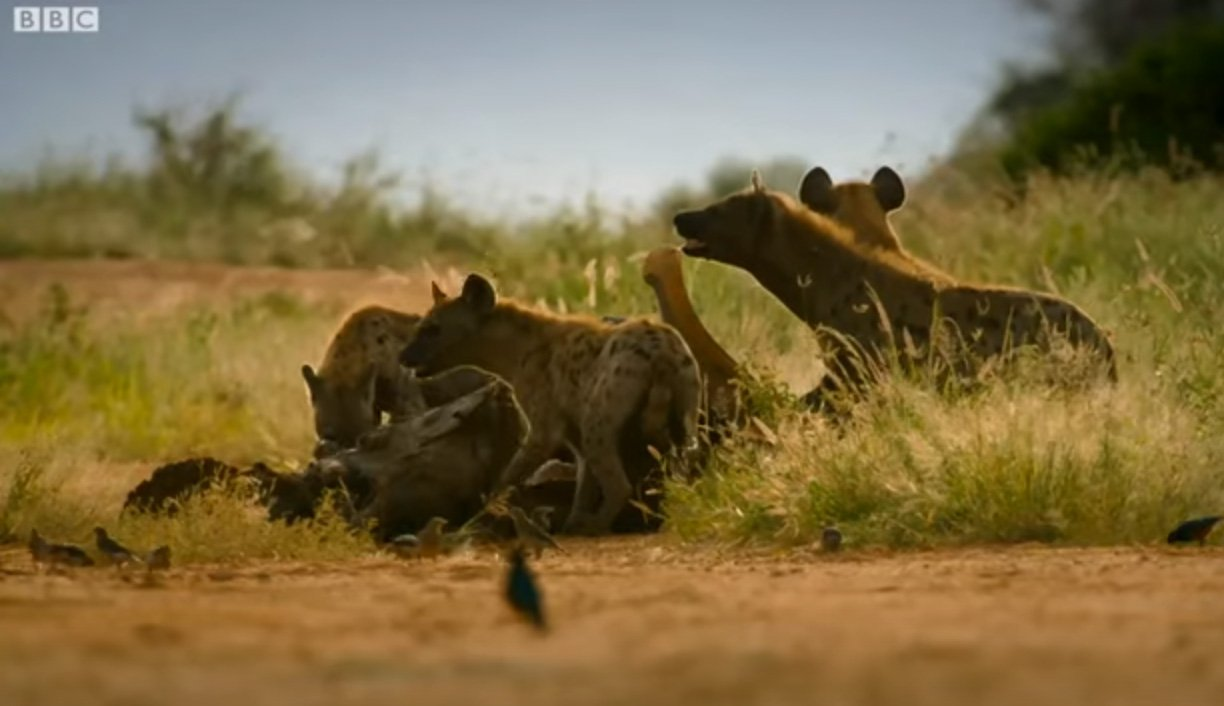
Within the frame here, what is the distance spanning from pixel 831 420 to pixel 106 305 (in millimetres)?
16421

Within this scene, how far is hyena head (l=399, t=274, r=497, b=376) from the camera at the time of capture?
15.0m

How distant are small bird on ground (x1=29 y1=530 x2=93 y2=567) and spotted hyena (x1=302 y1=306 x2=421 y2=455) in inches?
126

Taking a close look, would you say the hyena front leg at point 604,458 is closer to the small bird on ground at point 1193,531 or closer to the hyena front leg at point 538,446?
the hyena front leg at point 538,446

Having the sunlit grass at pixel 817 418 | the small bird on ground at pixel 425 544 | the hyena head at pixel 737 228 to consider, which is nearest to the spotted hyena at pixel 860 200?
the hyena head at pixel 737 228

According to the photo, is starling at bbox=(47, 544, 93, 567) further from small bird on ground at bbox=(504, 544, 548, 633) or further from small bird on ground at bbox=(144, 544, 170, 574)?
small bird on ground at bbox=(504, 544, 548, 633)

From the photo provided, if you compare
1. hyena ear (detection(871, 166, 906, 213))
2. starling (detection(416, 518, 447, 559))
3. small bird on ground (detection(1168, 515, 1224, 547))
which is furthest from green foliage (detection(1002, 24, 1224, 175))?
starling (detection(416, 518, 447, 559))

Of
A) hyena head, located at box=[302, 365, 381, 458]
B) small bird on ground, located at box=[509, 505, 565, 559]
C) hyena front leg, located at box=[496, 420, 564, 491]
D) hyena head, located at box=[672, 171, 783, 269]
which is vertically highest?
hyena head, located at box=[672, 171, 783, 269]

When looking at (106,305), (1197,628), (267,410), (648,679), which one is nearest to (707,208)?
(267,410)

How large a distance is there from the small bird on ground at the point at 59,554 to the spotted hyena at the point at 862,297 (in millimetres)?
4061

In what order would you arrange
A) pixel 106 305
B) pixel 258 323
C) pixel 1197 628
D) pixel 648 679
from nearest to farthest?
pixel 648 679 → pixel 1197 628 → pixel 258 323 → pixel 106 305

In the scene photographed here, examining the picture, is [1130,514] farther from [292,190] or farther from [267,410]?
[292,190]

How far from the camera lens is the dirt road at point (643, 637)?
22.7 feet

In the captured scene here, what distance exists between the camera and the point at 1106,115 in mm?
34594

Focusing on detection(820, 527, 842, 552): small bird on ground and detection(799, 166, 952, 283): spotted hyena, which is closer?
detection(820, 527, 842, 552): small bird on ground
